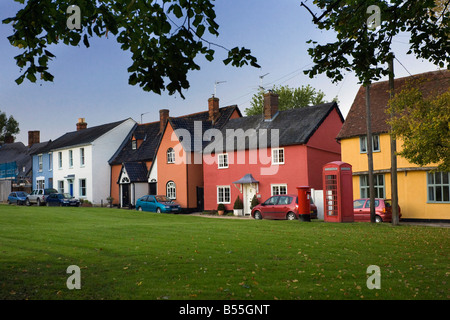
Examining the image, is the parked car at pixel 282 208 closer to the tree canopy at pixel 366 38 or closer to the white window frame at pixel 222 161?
the white window frame at pixel 222 161

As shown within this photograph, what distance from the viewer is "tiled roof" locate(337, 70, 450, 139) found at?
99.4ft

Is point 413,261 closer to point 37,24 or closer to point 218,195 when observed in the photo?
point 37,24

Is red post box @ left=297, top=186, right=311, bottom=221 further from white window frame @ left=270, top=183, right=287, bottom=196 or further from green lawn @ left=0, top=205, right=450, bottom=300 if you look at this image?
white window frame @ left=270, top=183, right=287, bottom=196

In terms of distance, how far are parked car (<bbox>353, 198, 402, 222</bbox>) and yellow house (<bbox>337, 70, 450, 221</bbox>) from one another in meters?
3.09

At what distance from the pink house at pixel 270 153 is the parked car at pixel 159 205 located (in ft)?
11.6

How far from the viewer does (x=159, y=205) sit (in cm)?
3850

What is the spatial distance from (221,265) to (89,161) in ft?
142

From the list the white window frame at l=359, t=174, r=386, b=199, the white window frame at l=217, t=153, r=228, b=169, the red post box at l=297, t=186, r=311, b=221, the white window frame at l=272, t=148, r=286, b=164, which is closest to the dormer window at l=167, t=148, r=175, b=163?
the white window frame at l=217, t=153, r=228, b=169

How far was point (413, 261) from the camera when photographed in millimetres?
11367

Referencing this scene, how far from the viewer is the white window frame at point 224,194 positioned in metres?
39.3
